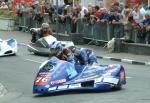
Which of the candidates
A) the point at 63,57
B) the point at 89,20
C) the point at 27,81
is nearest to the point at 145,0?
the point at 89,20

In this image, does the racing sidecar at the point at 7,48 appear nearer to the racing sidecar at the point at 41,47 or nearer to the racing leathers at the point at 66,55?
the racing sidecar at the point at 41,47

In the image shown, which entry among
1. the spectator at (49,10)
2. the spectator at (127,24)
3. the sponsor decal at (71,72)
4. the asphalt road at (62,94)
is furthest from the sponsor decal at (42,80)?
the spectator at (49,10)

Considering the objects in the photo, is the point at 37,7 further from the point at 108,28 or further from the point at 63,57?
the point at 63,57

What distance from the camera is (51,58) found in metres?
15.8

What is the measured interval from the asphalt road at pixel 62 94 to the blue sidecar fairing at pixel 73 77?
0.63ft

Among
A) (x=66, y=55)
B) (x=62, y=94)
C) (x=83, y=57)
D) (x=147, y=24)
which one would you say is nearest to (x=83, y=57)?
(x=83, y=57)

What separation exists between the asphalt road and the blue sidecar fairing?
0.63ft

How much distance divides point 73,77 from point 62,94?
0.49 meters

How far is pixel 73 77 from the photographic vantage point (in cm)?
1518

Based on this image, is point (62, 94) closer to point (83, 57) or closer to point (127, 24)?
point (83, 57)

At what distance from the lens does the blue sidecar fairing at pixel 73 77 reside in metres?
14.9

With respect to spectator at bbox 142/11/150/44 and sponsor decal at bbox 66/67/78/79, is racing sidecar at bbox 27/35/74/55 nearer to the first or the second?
spectator at bbox 142/11/150/44

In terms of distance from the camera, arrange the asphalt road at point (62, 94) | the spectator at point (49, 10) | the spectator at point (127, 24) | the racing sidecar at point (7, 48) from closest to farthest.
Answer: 1. the asphalt road at point (62, 94)
2. the racing sidecar at point (7, 48)
3. the spectator at point (127, 24)
4. the spectator at point (49, 10)

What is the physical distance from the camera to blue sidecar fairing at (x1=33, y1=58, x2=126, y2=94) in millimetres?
14875
